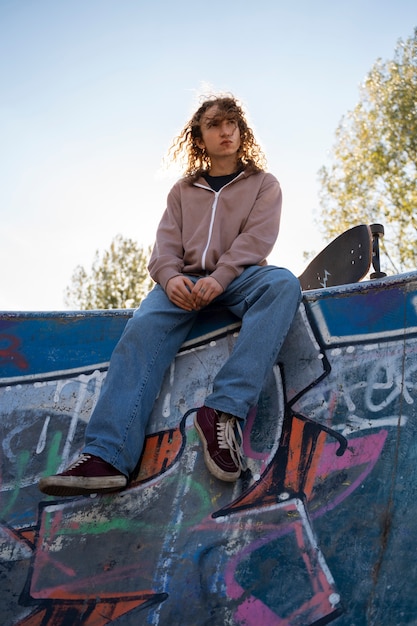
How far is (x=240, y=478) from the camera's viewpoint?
2.97 m

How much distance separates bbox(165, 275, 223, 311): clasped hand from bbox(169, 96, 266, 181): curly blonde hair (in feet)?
3.06

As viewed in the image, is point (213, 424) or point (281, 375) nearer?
point (213, 424)

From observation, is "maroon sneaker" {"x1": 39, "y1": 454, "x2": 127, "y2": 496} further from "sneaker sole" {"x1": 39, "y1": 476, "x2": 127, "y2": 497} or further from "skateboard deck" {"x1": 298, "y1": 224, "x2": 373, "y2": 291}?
"skateboard deck" {"x1": 298, "y1": 224, "x2": 373, "y2": 291}

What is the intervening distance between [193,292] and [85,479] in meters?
1.20

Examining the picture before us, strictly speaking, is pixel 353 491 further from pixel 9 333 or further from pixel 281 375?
pixel 9 333

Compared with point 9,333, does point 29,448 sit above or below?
below

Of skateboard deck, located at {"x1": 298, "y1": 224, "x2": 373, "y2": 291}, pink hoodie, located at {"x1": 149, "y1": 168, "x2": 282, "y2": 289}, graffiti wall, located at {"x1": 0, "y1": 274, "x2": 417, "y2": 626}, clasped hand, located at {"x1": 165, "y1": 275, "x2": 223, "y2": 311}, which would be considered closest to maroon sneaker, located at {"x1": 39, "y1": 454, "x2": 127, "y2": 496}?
graffiti wall, located at {"x1": 0, "y1": 274, "x2": 417, "y2": 626}

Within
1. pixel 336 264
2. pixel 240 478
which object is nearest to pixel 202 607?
pixel 240 478

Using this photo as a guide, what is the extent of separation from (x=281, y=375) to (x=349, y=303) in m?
0.58

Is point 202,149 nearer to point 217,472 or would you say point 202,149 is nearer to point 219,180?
point 219,180

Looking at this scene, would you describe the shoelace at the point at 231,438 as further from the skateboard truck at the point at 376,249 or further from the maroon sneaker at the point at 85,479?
the skateboard truck at the point at 376,249

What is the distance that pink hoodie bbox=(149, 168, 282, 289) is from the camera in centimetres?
374

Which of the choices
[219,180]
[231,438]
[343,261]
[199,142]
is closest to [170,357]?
[231,438]

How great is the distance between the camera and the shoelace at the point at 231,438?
293cm
